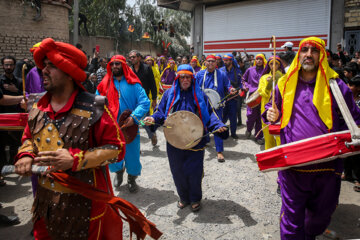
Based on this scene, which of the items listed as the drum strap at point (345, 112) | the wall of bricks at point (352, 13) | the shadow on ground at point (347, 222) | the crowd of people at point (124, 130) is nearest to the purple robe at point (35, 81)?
the crowd of people at point (124, 130)

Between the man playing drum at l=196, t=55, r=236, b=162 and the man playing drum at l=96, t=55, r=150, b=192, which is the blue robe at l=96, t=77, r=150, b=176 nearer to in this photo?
the man playing drum at l=96, t=55, r=150, b=192

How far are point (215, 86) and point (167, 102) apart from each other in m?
2.60

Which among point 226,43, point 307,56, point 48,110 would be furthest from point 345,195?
point 226,43

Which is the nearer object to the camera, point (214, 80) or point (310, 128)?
point (310, 128)

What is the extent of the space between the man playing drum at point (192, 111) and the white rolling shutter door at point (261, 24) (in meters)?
13.3

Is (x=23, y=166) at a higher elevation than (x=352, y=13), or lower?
lower

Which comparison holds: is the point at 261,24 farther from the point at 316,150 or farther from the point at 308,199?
the point at 316,150

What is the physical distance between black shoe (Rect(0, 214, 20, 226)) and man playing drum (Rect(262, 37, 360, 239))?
11.2 ft

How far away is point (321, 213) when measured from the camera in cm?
279

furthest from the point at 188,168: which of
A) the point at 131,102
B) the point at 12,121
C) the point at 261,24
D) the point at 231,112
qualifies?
the point at 261,24

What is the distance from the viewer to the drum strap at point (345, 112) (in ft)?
8.14

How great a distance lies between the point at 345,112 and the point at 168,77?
914 centimetres

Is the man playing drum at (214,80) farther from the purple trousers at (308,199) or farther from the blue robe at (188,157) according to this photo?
the purple trousers at (308,199)

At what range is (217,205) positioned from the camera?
4.48 metres
